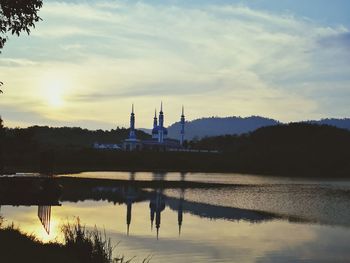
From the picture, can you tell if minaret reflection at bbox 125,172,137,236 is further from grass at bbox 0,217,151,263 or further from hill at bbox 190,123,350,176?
hill at bbox 190,123,350,176

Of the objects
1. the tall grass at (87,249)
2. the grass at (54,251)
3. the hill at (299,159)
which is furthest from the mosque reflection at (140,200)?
the hill at (299,159)

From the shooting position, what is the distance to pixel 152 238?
33.4m

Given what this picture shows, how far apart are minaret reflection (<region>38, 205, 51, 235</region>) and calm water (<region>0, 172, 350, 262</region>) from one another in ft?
0.09

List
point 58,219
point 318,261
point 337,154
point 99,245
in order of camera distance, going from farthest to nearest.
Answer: point 337,154 → point 58,219 → point 318,261 → point 99,245

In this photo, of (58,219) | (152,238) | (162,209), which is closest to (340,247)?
(152,238)

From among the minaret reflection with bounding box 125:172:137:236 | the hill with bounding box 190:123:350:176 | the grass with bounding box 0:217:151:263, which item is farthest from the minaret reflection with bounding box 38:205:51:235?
the hill with bounding box 190:123:350:176

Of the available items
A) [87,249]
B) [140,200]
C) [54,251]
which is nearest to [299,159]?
[140,200]

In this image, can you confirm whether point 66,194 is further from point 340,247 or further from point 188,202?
point 340,247

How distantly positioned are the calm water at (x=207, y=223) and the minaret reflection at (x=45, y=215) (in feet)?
0.09

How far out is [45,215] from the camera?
132 ft

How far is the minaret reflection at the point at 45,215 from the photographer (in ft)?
112

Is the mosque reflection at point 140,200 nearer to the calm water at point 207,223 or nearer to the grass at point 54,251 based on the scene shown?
the calm water at point 207,223

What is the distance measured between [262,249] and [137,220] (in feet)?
46.8

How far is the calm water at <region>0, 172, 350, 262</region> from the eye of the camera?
96.3 feet
